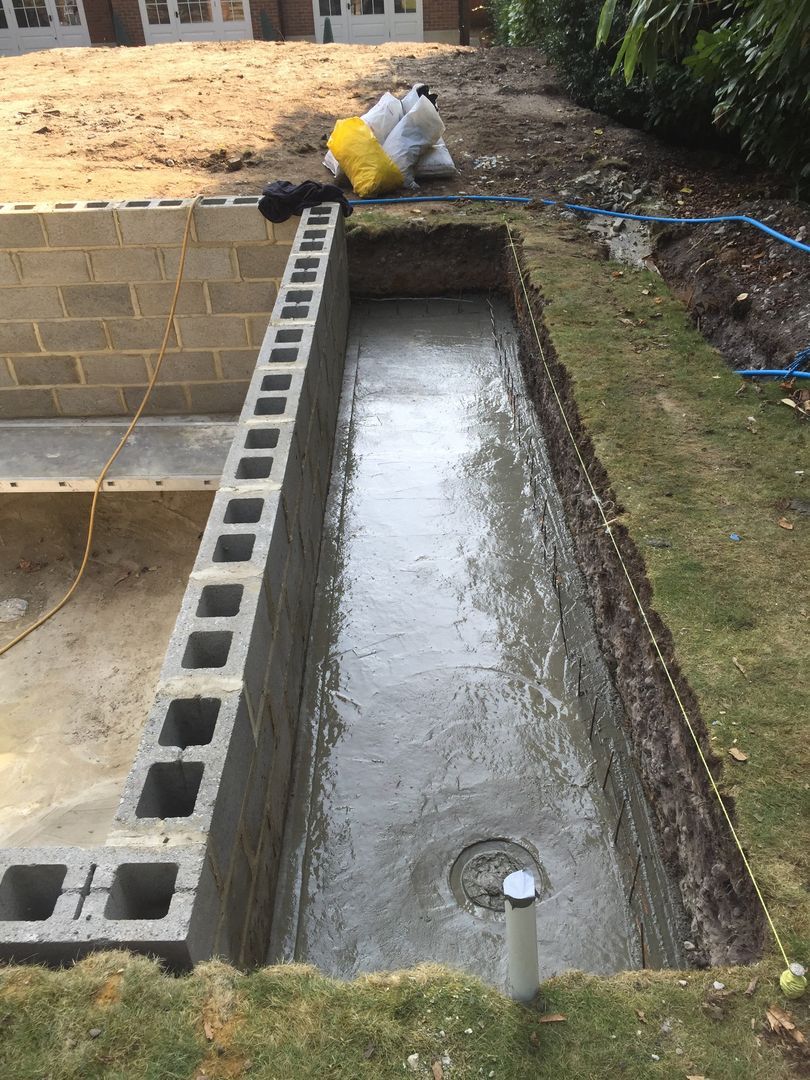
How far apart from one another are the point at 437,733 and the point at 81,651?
149 inches

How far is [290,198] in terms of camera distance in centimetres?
661

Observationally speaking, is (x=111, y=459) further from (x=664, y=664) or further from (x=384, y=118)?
(x=664, y=664)

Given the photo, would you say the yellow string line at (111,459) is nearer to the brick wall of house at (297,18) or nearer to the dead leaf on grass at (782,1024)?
the dead leaf on grass at (782,1024)

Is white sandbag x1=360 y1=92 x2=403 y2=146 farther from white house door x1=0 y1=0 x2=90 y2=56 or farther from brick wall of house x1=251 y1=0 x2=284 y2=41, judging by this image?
white house door x1=0 y1=0 x2=90 y2=56

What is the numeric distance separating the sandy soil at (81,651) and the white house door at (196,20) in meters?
17.6

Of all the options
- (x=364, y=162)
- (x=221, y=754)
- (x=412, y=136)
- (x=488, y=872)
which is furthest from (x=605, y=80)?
(x=221, y=754)

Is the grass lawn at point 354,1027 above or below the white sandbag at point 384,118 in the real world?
below

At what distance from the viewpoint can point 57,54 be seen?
15.6m

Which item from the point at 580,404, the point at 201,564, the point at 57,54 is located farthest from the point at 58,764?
the point at 57,54

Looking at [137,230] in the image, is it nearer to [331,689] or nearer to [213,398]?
[213,398]

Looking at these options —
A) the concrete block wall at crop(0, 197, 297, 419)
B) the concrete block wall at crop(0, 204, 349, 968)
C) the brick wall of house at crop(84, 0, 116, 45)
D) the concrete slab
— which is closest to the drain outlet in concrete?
the concrete block wall at crop(0, 204, 349, 968)

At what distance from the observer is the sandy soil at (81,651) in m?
5.21

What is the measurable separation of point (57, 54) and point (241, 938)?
690 inches

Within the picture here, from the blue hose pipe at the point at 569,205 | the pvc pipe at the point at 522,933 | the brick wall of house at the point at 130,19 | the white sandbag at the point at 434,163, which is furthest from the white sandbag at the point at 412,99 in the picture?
the brick wall of house at the point at 130,19
